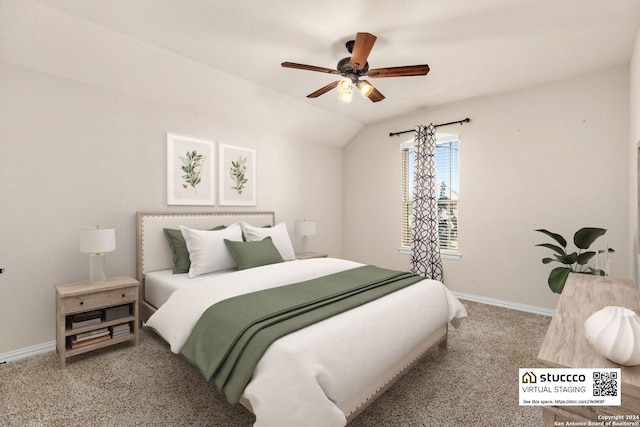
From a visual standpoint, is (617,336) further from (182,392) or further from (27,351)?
(27,351)

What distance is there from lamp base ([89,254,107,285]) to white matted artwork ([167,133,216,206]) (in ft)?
3.01

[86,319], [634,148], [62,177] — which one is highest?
[634,148]

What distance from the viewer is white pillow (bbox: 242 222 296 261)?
3496mm

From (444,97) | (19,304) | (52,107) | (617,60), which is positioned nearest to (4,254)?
(19,304)

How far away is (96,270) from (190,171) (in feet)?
4.56

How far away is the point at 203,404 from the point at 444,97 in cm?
416

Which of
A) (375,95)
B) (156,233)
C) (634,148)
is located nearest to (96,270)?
(156,233)

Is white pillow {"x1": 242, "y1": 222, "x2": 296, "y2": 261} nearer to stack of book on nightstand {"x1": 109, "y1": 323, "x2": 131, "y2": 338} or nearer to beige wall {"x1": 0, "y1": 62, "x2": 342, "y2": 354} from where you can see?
beige wall {"x1": 0, "y1": 62, "x2": 342, "y2": 354}

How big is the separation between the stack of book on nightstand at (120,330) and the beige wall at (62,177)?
0.58 meters

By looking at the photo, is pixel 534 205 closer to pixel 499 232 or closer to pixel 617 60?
pixel 499 232

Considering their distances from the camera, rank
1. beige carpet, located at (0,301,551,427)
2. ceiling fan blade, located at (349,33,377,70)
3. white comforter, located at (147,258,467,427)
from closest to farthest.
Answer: white comforter, located at (147,258,467,427) → beige carpet, located at (0,301,551,427) → ceiling fan blade, located at (349,33,377,70)

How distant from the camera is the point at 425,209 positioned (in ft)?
14.4

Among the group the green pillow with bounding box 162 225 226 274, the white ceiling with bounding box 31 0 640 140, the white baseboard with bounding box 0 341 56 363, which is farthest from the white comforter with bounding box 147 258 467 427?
the white ceiling with bounding box 31 0 640 140

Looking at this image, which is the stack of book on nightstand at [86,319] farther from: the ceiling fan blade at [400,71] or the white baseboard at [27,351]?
the ceiling fan blade at [400,71]
